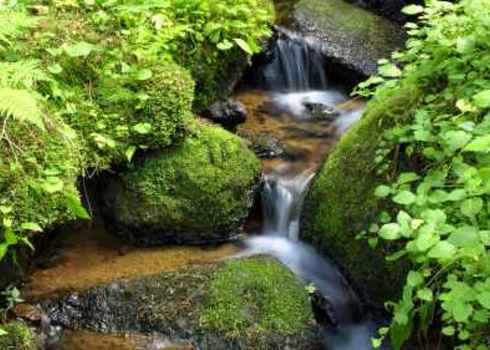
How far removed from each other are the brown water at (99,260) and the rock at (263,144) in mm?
1344

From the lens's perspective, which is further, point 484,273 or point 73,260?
point 73,260

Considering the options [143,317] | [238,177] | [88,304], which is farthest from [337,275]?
[88,304]

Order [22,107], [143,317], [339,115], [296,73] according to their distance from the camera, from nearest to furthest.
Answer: [22,107]
[143,317]
[339,115]
[296,73]

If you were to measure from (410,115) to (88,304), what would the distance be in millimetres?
2642

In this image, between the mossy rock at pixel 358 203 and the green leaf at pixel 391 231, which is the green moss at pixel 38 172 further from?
the green leaf at pixel 391 231

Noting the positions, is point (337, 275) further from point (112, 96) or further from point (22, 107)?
point (22, 107)

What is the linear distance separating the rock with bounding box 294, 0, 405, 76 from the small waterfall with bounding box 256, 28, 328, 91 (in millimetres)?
162

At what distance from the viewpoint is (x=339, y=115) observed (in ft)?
25.3

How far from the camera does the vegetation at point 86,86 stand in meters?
4.27

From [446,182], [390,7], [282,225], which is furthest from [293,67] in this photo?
[446,182]

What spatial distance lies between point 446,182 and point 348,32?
5.74 metres

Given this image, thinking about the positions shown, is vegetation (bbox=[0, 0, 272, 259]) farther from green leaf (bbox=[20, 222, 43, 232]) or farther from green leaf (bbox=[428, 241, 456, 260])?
green leaf (bbox=[428, 241, 456, 260])

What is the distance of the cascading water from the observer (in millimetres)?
4980

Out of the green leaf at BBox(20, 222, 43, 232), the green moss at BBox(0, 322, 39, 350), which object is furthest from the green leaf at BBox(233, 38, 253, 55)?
the green moss at BBox(0, 322, 39, 350)
